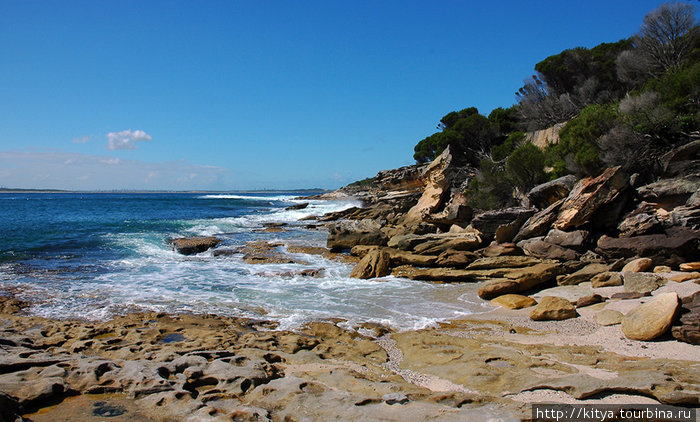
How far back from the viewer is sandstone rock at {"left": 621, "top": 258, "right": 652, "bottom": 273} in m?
10.7

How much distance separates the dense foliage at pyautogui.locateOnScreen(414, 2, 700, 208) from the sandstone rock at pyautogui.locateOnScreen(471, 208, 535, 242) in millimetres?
4705

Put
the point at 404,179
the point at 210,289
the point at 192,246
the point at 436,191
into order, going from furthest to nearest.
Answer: the point at 404,179 → the point at 436,191 → the point at 192,246 → the point at 210,289

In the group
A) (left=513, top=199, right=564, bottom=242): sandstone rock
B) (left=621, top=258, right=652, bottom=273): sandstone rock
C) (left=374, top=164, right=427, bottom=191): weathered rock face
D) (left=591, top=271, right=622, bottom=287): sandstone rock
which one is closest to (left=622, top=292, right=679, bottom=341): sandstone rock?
(left=591, top=271, right=622, bottom=287): sandstone rock

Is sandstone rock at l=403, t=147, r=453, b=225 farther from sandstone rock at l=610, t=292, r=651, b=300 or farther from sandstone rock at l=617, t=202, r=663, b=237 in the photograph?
sandstone rock at l=610, t=292, r=651, b=300

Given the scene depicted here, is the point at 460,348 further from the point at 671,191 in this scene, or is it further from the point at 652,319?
the point at 671,191

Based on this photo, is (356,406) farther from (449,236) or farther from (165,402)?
(449,236)

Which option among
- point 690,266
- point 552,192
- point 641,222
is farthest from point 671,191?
point 552,192

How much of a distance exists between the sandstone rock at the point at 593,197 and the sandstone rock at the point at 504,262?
7.78 feet

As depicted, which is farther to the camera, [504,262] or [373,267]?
[373,267]

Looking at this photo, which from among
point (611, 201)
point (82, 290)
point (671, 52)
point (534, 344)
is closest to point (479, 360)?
point (534, 344)

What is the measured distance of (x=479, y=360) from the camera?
6211 millimetres

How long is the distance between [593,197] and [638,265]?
353cm

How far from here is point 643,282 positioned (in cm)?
948

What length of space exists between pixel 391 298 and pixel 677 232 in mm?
8527
